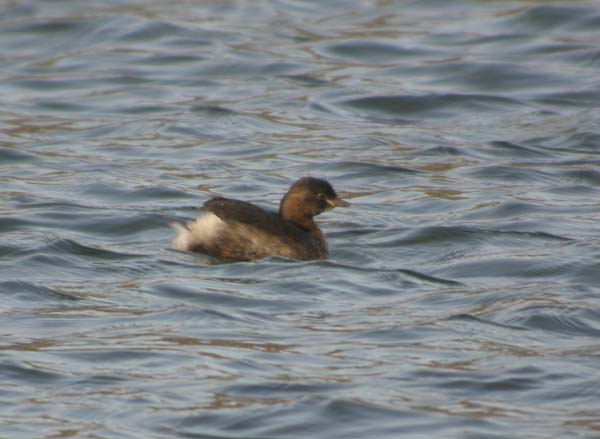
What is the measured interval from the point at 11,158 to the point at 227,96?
3191 millimetres

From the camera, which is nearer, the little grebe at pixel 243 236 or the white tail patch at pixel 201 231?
the little grebe at pixel 243 236

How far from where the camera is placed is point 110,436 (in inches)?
255

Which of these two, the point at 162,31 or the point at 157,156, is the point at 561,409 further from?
the point at 162,31

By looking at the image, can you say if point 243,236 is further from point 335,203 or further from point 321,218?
point 321,218

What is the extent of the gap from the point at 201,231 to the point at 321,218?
181 cm

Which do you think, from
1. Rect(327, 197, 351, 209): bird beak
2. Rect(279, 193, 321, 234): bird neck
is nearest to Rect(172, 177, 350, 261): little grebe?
Rect(279, 193, 321, 234): bird neck

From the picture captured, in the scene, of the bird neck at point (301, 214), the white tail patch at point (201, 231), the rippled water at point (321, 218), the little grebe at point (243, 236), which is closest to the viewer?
the rippled water at point (321, 218)

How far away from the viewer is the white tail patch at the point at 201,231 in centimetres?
999

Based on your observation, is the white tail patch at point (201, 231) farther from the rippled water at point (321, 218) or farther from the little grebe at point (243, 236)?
the rippled water at point (321, 218)

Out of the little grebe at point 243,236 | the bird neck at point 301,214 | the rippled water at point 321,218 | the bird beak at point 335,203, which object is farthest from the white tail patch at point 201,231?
the bird beak at point 335,203

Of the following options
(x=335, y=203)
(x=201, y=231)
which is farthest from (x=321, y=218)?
(x=201, y=231)

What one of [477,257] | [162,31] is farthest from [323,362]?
[162,31]

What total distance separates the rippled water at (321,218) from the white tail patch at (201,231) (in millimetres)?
140

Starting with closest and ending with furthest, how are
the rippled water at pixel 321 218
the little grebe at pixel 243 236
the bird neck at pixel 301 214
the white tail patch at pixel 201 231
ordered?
the rippled water at pixel 321 218 → the little grebe at pixel 243 236 → the white tail patch at pixel 201 231 → the bird neck at pixel 301 214
